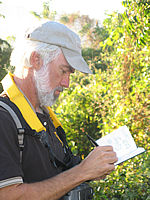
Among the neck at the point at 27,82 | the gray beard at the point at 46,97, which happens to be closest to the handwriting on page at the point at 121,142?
the gray beard at the point at 46,97

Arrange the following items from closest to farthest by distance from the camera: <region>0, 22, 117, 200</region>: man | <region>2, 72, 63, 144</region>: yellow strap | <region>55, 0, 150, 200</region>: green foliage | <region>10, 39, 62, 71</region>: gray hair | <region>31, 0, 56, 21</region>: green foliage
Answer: <region>0, 22, 117, 200</region>: man < <region>2, 72, 63, 144</region>: yellow strap < <region>10, 39, 62, 71</region>: gray hair < <region>55, 0, 150, 200</region>: green foliage < <region>31, 0, 56, 21</region>: green foliage

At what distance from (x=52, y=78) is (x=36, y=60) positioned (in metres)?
0.15

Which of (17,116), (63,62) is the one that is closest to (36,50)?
(63,62)

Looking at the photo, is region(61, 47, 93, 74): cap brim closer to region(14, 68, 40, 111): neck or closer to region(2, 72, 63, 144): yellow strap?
region(14, 68, 40, 111): neck

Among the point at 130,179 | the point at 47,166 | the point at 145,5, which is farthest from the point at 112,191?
the point at 145,5

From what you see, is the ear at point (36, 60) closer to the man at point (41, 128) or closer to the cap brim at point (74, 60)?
the man at point (41, 128)

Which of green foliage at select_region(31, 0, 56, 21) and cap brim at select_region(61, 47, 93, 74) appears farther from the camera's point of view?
green foliage at select_region(31, 0, 56, 21)

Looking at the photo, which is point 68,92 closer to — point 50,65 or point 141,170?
point 141,170

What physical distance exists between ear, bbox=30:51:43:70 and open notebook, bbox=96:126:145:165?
0.60m

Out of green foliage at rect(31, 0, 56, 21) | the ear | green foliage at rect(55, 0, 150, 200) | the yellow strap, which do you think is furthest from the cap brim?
green foliage at rect(31, 0, 56, 21)

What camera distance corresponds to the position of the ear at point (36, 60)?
5.04 feet

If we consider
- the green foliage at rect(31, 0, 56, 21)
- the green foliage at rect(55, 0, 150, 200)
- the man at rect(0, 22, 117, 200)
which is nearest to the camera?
the man at rect(0, 22, 117, 200)

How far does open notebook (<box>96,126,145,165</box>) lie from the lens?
155 centimetres

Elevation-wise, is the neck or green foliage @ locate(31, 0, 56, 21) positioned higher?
green foliage @ locate(31, 0, 56, 21)
